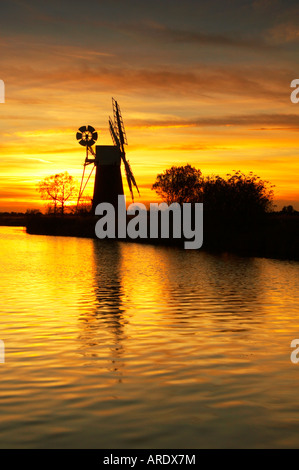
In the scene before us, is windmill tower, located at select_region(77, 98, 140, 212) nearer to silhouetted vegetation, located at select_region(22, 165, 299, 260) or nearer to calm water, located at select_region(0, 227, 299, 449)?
silhouetted vegetation, located at select_region(22, 165, 299, 260)

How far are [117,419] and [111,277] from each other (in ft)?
74.2

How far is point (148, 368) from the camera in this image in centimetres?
1121

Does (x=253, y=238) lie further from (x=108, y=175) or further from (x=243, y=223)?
(x=108, y=175)

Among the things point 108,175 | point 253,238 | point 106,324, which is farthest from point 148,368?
point 108,175

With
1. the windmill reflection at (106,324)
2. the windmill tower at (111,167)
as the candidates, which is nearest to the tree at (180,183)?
the windmill tower at (111,167)

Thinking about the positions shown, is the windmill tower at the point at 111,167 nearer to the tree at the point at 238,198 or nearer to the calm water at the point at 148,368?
the tree at the point at 238,198

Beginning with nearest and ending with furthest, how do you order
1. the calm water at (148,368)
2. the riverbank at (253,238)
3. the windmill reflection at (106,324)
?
the calm water at (148,368) → the windmill reflection at (106,324) → the riverbank at (253,238)

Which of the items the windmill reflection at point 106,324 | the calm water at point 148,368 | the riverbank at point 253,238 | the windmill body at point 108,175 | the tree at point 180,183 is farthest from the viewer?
the tree at point 180,183

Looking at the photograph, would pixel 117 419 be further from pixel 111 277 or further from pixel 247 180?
pixel 247 180

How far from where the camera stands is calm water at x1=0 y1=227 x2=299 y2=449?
785 cm

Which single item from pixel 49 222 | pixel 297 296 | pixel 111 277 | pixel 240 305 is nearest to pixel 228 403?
pixel 240 305

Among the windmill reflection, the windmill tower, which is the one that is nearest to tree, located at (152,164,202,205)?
the windmill tower

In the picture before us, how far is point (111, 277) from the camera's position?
101 ft

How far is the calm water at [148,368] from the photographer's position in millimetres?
7848
